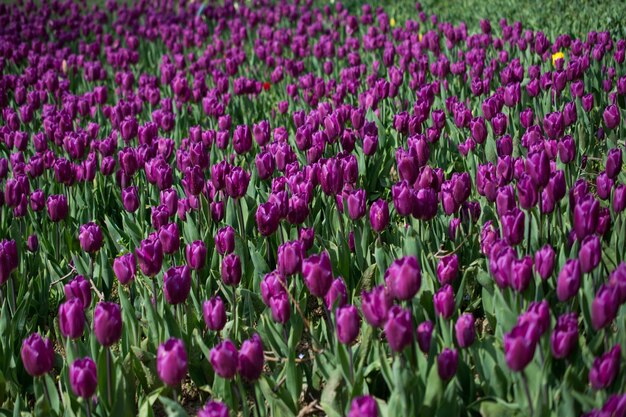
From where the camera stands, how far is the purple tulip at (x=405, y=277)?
2.14m

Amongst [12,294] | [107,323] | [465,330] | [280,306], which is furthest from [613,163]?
[12,294]

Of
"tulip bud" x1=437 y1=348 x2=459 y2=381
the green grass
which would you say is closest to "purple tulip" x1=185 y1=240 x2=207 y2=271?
"tulip bud" x1=437 y1=348 x2=459 y2=381

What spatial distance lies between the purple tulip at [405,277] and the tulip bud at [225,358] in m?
0.47

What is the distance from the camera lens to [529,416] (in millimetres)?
2047

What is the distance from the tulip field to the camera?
2.11 meters

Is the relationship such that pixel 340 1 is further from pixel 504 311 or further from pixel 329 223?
pixel 504 311

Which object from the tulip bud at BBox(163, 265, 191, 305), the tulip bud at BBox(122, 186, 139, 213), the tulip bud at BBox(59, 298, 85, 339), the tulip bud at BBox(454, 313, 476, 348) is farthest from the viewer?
the tulip bud at BBox(122, 186, 139, 213)

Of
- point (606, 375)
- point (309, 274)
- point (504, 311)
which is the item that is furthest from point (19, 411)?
point (606, 375)

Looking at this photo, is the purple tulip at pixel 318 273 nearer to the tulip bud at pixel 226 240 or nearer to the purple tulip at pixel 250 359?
the purple tulip at pixel 250 359

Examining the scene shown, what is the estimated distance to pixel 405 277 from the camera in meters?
2.15

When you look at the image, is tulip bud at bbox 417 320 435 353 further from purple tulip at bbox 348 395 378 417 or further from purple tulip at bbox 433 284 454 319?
purple tulip at bbox 348 395 378 417

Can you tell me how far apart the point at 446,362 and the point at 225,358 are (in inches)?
21.9

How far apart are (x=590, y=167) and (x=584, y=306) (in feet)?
5.46

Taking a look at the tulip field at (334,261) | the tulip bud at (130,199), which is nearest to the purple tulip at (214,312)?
the tulip field at (334,261)
